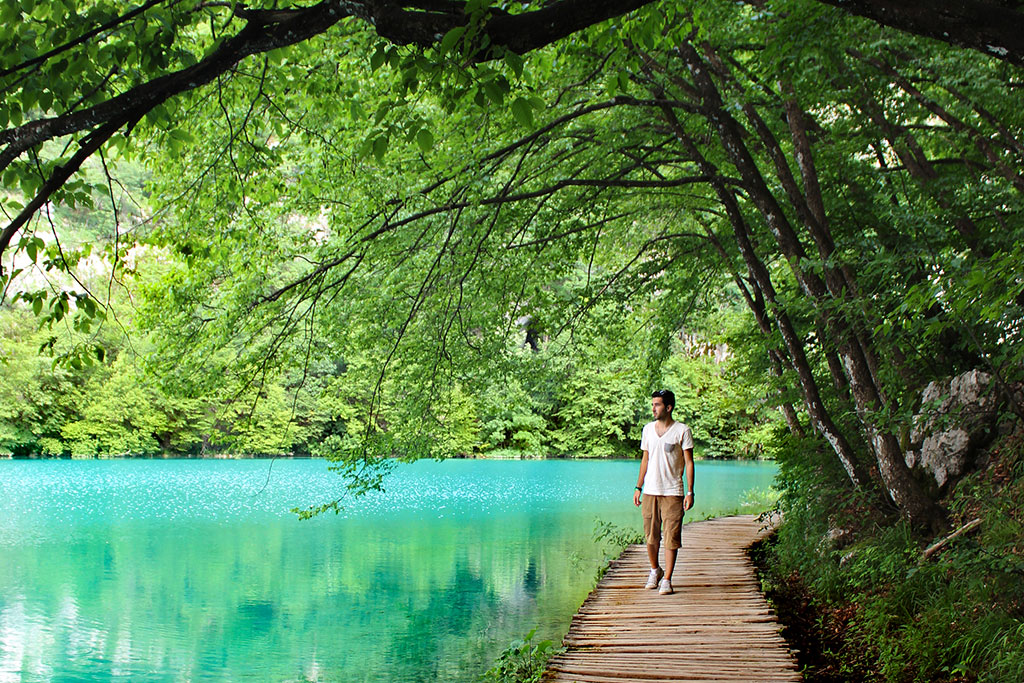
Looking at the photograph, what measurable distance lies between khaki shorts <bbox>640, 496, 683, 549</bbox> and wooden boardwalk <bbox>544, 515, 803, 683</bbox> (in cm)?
51

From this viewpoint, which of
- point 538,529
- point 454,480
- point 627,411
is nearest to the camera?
point 538,529

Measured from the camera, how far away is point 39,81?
309 cm

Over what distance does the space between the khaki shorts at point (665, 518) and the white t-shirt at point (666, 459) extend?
0.24 feet

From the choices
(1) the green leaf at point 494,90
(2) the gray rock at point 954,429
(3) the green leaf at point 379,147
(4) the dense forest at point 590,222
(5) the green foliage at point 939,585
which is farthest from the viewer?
(2) the gray rock at point 954,429

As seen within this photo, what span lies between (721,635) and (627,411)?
29.8 m

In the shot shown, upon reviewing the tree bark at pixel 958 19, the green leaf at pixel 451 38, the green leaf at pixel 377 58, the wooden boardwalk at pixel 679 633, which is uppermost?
the green leaf at pixel 377 58

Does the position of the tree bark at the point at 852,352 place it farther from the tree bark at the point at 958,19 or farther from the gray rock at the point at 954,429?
the tree bark at the point at 958,19

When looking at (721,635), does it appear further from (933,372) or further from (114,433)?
(114,433)

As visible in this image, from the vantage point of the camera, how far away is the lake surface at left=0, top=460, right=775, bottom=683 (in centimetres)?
725

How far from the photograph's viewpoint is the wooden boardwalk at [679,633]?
4.61 meters

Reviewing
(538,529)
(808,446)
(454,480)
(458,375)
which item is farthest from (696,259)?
(454,480)

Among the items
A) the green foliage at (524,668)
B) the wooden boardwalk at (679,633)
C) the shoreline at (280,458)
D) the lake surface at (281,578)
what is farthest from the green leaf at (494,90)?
the shoreline at (280,458)

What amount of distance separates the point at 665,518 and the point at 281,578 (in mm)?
6334

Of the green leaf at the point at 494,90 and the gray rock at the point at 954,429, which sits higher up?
the green leaf at the point at 494,90
